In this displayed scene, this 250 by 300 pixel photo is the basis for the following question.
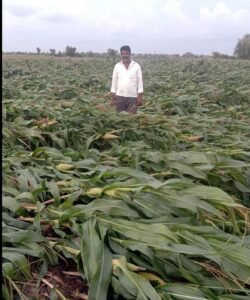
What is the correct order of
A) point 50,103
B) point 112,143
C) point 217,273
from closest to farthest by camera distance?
point 217,273
point 112,143
point 50,103

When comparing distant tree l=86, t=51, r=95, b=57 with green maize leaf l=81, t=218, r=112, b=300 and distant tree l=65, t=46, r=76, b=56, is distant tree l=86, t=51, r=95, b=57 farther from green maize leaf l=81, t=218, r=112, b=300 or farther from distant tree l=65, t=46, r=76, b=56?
green maize leaf l=81, t=218, r=112, b=300

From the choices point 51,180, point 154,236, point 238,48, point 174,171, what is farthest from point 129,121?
point 238,48

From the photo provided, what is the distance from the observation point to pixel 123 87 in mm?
6691

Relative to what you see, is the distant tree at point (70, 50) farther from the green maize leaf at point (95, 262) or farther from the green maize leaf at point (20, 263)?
the green maize leaf at point (20, 263)

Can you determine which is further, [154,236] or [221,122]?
[221,122]

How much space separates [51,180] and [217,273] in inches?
49.9

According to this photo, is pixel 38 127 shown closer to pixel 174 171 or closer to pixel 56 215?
pixel 174 171

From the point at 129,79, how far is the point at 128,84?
75 mm

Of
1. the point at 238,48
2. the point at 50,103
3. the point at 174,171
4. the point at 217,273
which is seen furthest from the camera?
the point at 238,48

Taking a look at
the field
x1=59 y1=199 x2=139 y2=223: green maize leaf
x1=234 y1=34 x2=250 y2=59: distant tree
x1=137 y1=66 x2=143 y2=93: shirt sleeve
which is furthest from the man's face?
x1=234 y1=34 x2=250 y2=59: distant tree

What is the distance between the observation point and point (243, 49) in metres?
50.2

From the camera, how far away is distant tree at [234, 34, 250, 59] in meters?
49.6

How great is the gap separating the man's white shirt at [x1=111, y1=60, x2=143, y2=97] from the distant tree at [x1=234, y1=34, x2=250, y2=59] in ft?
148

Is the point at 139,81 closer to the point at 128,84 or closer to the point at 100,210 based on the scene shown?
the point at 128,84
